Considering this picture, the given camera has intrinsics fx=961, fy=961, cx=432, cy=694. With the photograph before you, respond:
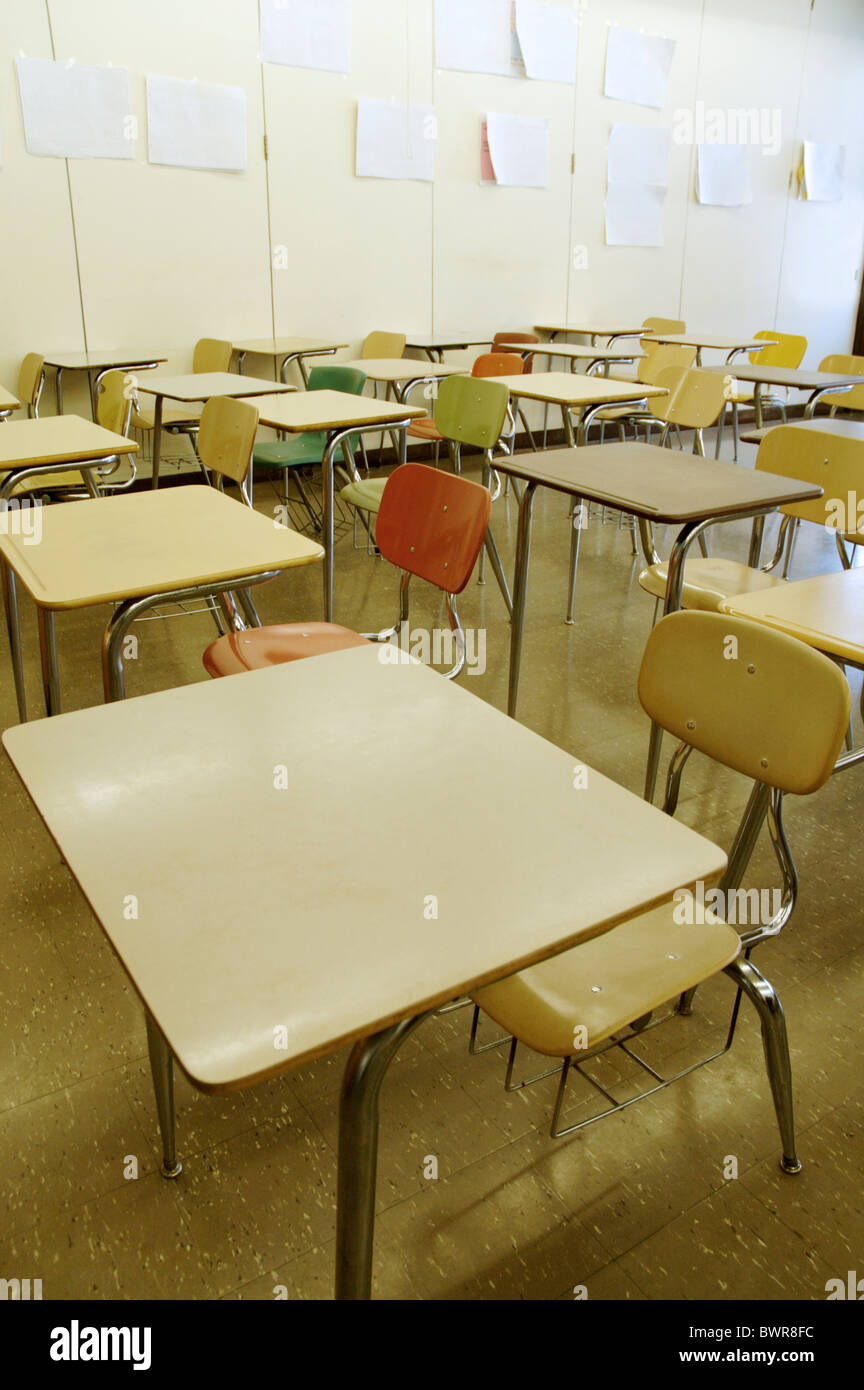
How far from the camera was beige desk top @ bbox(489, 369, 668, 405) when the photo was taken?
142 inches

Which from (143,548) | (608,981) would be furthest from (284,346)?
(608,981)

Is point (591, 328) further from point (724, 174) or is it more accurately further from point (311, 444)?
point (311, 444)

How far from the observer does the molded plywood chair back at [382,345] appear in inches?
221

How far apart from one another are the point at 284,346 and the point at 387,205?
1314 mm

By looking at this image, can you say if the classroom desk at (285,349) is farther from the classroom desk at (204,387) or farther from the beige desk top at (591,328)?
the beige desk top at (591,328)

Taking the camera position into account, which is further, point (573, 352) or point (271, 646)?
point (573, 352)

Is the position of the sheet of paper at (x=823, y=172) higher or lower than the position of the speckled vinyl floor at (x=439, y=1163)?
higher

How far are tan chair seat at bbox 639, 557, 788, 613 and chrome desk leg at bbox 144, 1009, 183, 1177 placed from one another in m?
1.66

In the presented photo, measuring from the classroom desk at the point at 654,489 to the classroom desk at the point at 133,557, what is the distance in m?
0.82

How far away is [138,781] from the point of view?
108 centimetres

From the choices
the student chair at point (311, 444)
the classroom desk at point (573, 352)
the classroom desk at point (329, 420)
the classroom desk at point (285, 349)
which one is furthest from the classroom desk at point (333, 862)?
the classroom desk at point (573, 352)

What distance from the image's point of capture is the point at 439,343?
18.4 feet
